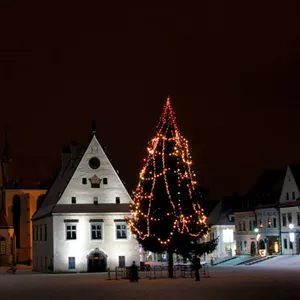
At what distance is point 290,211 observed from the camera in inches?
3713

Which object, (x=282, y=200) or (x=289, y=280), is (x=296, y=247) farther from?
(x=289, y=280)

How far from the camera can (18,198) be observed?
118 metres

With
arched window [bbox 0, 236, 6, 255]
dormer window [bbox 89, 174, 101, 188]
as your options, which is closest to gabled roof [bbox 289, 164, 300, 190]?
dormer window [bbox 89, 174, 101, 188]

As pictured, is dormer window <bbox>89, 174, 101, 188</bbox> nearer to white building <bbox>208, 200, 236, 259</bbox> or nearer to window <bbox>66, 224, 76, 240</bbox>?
window <bbox>66, 224, 76, 240</bbox>

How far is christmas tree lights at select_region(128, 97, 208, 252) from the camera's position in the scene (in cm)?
5747

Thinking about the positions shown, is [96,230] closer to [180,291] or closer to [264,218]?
[264,218]

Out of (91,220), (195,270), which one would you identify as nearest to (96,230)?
(91,220)

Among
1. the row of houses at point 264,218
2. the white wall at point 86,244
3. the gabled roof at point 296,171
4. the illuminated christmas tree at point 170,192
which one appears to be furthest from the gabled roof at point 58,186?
the gabled roof at point 296,171

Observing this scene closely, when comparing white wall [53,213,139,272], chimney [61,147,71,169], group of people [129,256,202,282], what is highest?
chimney [61,147,71,169]

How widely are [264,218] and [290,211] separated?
311 inches

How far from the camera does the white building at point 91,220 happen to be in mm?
78938

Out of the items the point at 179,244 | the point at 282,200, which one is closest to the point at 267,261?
the point at 282,200

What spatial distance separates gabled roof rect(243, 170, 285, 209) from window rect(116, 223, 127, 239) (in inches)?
996

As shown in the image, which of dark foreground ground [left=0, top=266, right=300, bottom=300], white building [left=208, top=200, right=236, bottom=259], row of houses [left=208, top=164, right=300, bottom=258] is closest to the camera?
dark foreground ground [left=0, top=266, right=300, bottom=300]
